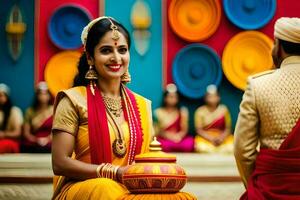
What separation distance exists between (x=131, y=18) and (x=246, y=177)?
5.87 meters

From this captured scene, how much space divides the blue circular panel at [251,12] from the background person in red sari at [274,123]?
6.03 metres

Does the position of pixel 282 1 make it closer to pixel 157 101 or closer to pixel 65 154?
pixel 157 101

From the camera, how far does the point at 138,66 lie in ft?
28.7

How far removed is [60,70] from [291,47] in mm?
6027

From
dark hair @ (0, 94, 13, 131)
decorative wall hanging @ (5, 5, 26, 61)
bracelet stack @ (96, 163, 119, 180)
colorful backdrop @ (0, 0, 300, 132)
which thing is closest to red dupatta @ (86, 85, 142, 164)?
bracelet stack @ (96, 163, 119, 180)

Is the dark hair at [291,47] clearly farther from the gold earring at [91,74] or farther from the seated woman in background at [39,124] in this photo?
the seated woman in background at [39,124]

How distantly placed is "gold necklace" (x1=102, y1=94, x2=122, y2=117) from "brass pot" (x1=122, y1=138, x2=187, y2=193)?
1.70 feet

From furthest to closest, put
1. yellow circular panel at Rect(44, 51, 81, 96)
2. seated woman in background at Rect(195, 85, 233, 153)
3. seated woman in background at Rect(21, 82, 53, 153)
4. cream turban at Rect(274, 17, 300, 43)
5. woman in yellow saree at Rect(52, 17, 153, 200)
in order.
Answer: yellow circular panel at Rect(44, 51, 81, 96)
seated woman in background at Rect(195, 85, 233, 153)
seated woman in background at Rect(21, 82, 53, 153)
woman in yellow saree at Rect(52, 17, 153, 200)
cream turban at Rect(274, 17, 300, 43)

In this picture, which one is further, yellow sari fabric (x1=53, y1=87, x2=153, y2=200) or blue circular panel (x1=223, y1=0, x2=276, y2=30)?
blue circular panel (x1=223, y1=0, x2=276, y2=30)

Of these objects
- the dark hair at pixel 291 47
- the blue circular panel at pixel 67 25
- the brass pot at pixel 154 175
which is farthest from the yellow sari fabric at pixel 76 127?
the blue circular panel at pixel 67 25

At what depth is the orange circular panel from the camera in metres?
8.99

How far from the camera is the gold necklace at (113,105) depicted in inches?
136

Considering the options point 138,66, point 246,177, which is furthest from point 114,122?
point 138,66

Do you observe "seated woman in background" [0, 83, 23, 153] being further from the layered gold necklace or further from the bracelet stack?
the bracelet stack
